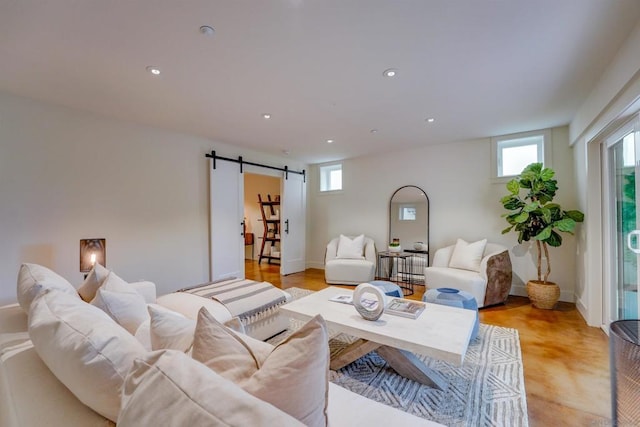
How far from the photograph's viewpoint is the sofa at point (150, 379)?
0.54 meters

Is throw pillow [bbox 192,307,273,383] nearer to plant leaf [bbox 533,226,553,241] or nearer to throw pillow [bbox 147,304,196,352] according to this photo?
throw pillow [bbox 147,304,196,352]

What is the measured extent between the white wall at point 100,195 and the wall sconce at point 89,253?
0.50m

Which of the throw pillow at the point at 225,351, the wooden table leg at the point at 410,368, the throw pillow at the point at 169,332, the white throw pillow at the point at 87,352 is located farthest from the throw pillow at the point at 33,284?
the wooden table leg at the point at 410,368

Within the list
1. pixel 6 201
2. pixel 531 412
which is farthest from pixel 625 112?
pixel 6 201

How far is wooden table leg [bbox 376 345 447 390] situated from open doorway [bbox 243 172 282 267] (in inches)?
218

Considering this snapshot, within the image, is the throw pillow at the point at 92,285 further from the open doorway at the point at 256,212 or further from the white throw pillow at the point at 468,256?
the open doorway at the point at 256,212

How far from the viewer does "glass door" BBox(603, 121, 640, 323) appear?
238 cm

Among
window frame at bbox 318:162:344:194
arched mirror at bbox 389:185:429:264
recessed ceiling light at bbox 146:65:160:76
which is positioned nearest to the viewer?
recessed ceiling light at bbox 146:65:160:76

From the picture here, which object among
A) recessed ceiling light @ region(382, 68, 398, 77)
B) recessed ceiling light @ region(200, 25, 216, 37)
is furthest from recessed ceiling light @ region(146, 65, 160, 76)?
recessed ceiling light @ region(382, 68, 398, 77)

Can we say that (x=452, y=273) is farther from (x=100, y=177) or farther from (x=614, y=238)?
(x=100, y=177)

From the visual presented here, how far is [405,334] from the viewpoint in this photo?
1.72 m

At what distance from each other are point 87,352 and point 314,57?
2179 mm

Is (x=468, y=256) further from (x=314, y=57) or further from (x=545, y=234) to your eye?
(x=314, y=57)

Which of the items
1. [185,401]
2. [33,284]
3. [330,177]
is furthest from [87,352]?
[330,177]
